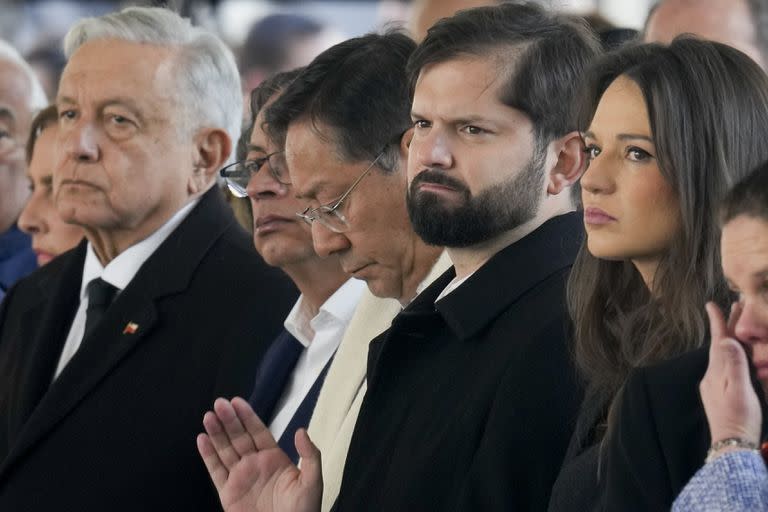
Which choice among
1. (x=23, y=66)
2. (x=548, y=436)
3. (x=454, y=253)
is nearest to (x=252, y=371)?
(x=454, y=253)

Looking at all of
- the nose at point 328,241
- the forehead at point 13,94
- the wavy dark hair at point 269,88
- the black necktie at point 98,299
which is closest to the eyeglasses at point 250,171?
the wavy dark hair at point 269,88

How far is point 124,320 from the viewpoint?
3941 mm

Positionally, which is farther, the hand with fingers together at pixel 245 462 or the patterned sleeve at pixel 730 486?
the hand with fingers together at pixel 245 462

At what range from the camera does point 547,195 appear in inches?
113

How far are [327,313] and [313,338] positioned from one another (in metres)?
0.08

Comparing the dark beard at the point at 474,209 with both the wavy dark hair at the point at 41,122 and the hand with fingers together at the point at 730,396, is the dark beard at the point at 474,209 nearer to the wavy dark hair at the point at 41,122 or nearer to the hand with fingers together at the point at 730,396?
the hand with fingers together at the point at 730,396

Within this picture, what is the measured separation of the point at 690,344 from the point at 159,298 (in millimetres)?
1817

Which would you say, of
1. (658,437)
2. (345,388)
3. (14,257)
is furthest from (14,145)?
(658,437)

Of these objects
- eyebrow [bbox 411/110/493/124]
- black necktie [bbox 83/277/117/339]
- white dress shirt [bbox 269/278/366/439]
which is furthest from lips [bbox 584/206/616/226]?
black necktie [bbox 83/277/117/339]

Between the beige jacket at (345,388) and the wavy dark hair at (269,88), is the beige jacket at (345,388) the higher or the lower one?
the lower one

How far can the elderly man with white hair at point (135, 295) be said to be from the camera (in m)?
3.76

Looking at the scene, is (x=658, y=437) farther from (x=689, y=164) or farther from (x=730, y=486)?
(x=689, y=164)

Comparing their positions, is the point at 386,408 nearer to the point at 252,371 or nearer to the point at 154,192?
the point at 252,371

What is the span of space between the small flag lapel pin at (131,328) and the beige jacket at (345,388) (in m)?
0.73
